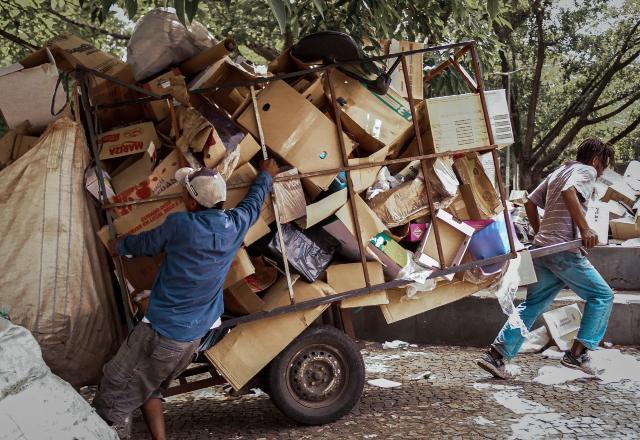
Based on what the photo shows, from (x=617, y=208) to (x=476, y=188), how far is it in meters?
4.91

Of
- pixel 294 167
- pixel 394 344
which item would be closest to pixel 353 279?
pixel 294 167

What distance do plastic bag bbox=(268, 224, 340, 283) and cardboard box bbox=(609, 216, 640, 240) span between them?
17.3 feet

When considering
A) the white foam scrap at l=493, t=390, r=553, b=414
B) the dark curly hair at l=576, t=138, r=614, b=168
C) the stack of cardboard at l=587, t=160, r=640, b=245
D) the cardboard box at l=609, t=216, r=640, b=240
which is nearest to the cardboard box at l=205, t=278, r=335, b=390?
the white foam scrap at l=493, t=390, r=553, b=414

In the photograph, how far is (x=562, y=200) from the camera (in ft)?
16.6

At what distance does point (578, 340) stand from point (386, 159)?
79.0 inches

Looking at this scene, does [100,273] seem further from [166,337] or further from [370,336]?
[370,336]

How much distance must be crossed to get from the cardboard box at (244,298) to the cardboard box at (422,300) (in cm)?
77

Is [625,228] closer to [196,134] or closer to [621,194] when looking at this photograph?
[621,194]

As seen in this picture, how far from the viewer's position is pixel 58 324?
3602 mm

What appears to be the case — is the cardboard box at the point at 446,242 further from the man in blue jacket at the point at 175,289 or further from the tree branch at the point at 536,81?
the tree branch at the point at 536,81

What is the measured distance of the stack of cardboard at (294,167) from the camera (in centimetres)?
385

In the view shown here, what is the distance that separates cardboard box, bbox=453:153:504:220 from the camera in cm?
439

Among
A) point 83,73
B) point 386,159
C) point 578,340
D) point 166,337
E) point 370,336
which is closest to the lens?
point 166,337

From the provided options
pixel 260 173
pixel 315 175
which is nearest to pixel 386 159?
pixel 315 175
